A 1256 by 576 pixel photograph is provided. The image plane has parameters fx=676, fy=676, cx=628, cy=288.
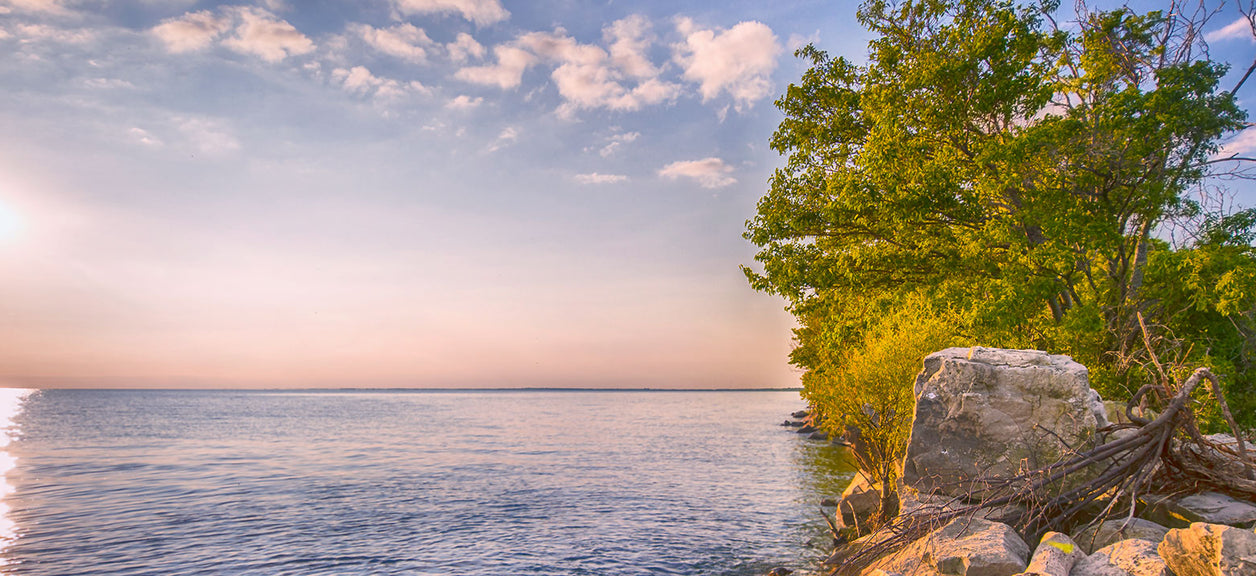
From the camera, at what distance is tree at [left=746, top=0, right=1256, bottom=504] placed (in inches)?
790

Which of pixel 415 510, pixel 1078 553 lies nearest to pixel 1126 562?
pixel 1078 553

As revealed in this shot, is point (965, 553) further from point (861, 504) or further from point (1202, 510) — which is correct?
point (861, 504)

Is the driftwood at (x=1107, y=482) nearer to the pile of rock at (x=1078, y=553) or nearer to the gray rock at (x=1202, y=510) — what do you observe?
the gray rock at (x=1202, y=510)

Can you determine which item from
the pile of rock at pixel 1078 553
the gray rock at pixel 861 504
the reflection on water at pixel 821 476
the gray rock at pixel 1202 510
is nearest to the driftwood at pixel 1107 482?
the gray rock at pixel 1202 510

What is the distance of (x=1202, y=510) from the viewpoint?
1052 cm

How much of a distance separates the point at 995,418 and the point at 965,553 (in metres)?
3.31

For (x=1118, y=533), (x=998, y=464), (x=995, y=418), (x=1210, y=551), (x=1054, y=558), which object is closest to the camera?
(x=1210, y=551)

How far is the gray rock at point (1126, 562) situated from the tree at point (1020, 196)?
963 centimetres

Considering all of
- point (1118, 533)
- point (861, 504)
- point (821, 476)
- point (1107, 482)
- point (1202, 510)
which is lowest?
point (821, 476)

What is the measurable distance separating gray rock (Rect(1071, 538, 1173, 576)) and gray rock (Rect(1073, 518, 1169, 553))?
1.23m

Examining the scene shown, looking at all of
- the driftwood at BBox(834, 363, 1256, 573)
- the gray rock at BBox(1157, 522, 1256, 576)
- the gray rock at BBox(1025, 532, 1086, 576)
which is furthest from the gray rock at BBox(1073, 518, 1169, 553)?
the gray rock at BBox(1157, 522, 1256, 576)

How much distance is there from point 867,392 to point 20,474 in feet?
146

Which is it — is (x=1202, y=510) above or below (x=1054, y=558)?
above

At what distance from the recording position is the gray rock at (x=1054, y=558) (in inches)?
328
